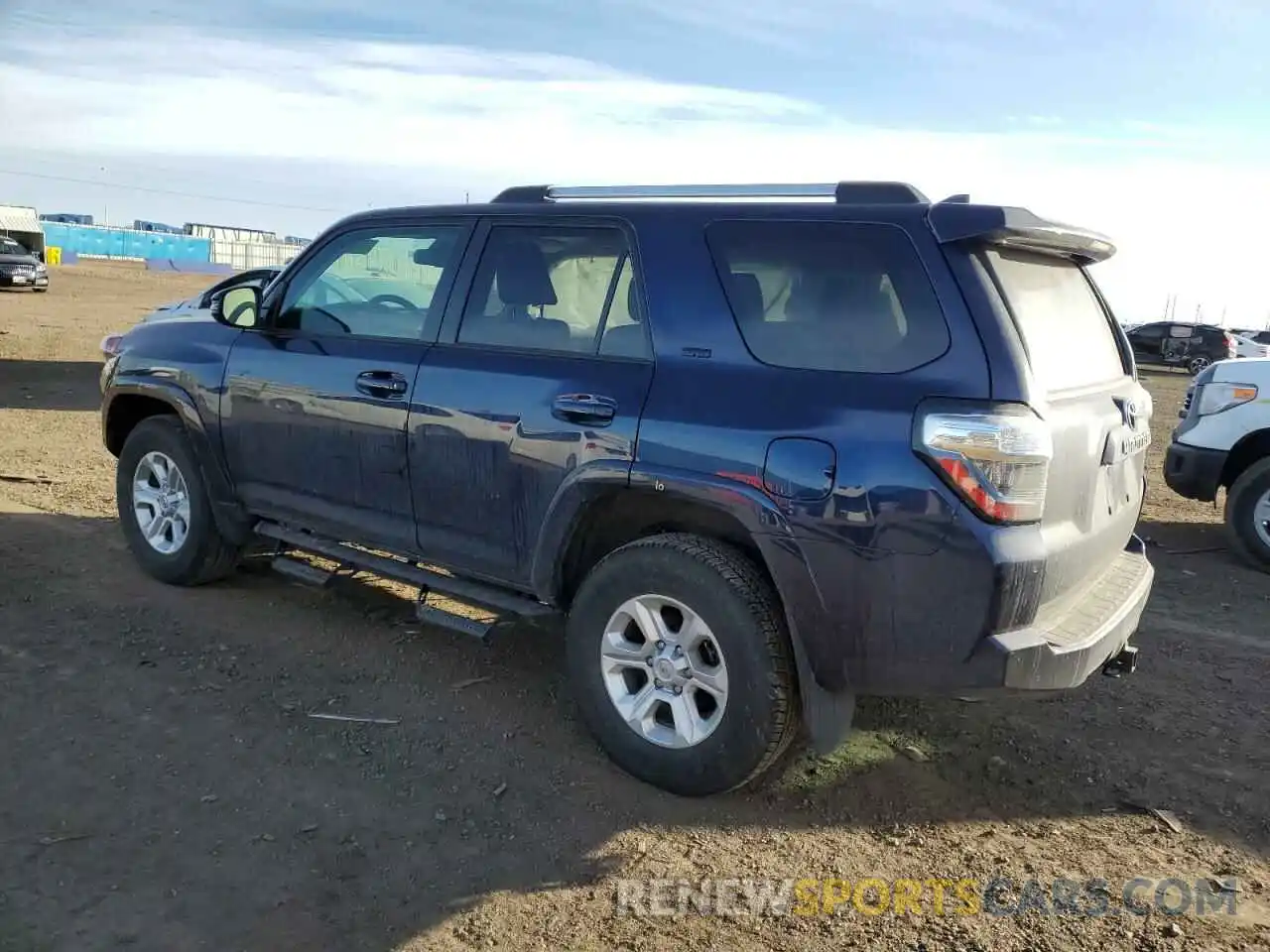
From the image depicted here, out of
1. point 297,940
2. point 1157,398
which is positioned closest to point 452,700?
point 297,940

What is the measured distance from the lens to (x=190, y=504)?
17.1ft

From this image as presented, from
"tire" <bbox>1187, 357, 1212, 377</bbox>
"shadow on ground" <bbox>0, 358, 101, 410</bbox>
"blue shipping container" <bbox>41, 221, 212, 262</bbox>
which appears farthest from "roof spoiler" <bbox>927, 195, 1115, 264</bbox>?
"blue shipping container" <bbox>41, 221, 212, 262</bbox>

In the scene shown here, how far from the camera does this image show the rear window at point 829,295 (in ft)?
10.3

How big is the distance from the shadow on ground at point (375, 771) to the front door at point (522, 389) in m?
0.73

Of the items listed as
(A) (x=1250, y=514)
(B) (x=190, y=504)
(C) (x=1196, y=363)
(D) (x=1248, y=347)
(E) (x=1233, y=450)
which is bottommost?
(B) (x=190, y=504)

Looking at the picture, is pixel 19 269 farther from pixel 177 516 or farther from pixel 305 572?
pixel 305 572

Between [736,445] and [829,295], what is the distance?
559 millimetres

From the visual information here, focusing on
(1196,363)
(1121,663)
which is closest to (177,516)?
(1121,663)

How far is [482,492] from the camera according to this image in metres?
3.97

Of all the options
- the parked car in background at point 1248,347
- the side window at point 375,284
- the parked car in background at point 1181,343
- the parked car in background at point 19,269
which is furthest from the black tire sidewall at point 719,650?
the parked car in background at point 19,269

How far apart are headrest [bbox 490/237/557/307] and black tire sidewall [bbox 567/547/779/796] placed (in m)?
1.08

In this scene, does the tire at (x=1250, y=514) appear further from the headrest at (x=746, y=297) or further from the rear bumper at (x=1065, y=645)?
the headrest at (x=746, y=297)

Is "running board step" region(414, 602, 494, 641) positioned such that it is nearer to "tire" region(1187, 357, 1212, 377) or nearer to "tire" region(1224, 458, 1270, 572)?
"tire" region(1224, 458, 1270, 572)

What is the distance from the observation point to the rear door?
124 inches
